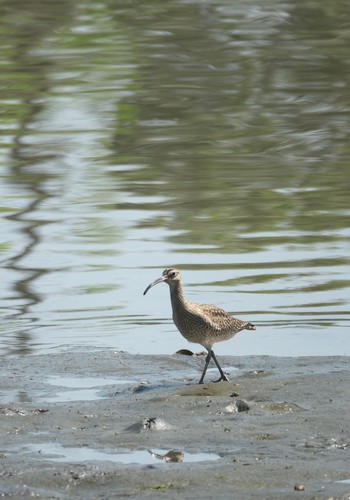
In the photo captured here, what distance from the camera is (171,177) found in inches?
643

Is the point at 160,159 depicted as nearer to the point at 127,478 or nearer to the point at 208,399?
the point at 208,399

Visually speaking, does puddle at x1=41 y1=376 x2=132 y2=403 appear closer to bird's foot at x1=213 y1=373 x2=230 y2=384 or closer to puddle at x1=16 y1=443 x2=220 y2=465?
bird's foot at x1=213 y1=373 x2=230 y2=384

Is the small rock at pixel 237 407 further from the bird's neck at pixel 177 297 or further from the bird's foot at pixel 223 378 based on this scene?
the bird's neck at pixel 177 297

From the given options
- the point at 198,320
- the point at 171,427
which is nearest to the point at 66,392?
the point at 198,320

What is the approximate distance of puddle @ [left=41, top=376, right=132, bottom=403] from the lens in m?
8.95

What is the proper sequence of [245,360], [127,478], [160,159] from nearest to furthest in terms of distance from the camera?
[127,478] → [245,360] → [160,159]

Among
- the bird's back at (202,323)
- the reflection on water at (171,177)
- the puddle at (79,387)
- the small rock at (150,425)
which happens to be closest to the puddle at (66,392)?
the puddle at (79,387)

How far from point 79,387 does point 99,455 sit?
71.4 inches

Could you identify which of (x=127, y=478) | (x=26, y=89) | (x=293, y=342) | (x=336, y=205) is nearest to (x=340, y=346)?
(x=293, y=342)

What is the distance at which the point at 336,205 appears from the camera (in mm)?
14875

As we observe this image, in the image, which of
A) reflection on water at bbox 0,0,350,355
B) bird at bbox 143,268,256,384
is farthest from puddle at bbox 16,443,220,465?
reflection on water at bbox 0,0,350,355

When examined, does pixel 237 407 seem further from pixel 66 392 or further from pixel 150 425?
pixel 66 392

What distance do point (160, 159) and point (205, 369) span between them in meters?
7.96

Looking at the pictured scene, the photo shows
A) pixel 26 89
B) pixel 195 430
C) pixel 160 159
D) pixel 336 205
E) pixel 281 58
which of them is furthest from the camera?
pixel 281 58
